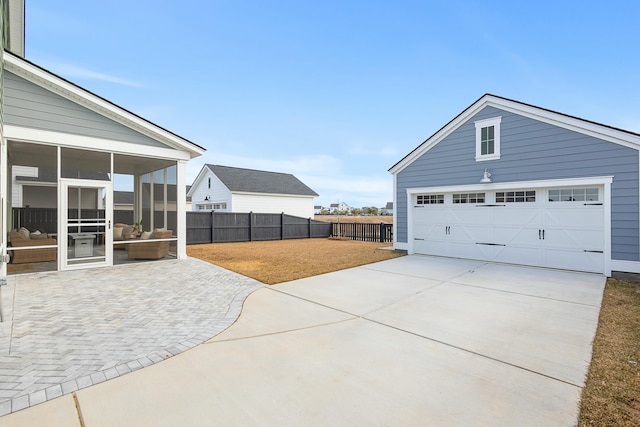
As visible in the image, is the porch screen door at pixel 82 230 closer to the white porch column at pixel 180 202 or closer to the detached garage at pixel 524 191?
the white porch column at pixel 180 202

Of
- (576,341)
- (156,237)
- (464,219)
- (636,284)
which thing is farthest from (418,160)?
(156,237)

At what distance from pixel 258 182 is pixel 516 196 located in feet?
60.0

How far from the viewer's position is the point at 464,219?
10422 millimetres

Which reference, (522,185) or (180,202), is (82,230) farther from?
(522,185)

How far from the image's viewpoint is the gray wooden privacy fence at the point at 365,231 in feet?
53.5

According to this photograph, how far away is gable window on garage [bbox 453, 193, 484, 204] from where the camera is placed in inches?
399

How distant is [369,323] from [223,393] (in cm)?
234

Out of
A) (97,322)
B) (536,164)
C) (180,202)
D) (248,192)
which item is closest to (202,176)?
(248,192)

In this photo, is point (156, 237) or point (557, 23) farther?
point (557, 23)

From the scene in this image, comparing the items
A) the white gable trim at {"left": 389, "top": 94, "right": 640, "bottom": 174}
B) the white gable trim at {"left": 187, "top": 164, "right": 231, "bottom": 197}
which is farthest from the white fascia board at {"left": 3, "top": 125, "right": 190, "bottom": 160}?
the white gable trim at {"left": 187, "top": 164, "right": 231, "bottom": 197}

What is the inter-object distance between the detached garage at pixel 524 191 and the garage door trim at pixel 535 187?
0.07 ft

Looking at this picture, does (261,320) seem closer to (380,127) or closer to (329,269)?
(329,269)

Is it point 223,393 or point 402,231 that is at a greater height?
point 402,231

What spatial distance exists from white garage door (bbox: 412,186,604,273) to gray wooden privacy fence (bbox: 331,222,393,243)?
15.2ft
